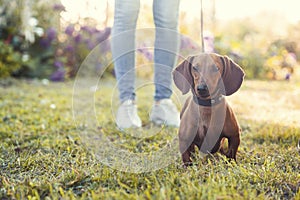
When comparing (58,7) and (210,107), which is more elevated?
(58,7)

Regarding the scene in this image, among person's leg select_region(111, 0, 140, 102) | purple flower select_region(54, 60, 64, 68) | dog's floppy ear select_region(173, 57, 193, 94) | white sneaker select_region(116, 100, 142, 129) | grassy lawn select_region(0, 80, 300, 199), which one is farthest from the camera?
purple flower select_region(54, 60, 64, 68)

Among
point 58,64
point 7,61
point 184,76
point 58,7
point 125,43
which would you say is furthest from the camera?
point 58,7

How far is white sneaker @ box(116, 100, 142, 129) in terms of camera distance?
2623 millimetres

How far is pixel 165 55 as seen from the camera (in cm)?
258

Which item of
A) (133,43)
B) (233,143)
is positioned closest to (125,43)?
(133,43)

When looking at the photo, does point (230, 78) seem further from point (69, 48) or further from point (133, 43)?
point (69, 48)

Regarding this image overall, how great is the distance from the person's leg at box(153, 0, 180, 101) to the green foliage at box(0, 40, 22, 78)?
3.48 metres

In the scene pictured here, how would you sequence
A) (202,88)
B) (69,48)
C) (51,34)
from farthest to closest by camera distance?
1. (69,48)
2. (51,34)
3. (202,88)

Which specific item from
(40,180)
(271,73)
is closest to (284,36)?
(271,73)

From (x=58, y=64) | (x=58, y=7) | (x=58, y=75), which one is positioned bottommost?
(x=58, y=75)

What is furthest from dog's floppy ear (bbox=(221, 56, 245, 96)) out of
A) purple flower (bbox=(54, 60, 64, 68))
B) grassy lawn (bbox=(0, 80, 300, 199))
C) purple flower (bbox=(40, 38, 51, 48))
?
purple flower (bbox=(40, 38, 51, 48))

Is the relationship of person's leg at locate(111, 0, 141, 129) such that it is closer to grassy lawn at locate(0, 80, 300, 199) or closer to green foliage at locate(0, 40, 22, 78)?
grassy lawn at locate(0, 80, 300, 199)

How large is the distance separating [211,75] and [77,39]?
5.22 metres

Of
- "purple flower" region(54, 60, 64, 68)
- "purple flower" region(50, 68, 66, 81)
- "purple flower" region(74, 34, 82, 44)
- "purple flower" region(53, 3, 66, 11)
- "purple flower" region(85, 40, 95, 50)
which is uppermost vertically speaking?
"purple flower" region(53, 3, 66, 11)
